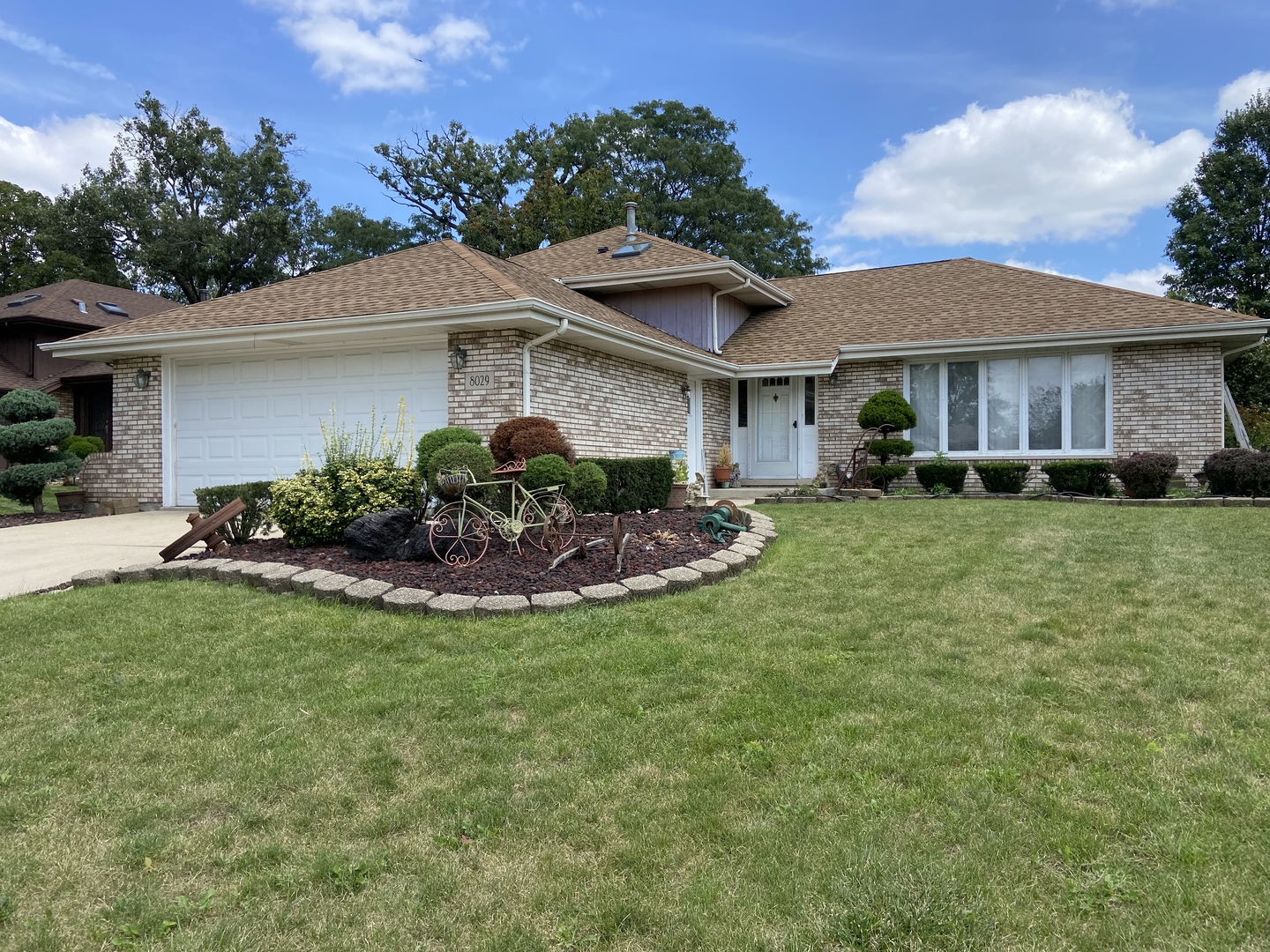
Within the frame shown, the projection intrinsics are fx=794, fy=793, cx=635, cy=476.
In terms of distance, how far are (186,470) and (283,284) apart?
11.4ft

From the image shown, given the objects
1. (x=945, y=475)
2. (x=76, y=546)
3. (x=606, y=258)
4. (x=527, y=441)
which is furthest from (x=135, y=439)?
(x=945, y=475)

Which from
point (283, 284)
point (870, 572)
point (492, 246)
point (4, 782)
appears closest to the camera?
point (4, 782)

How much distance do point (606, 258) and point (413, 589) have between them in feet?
39.1

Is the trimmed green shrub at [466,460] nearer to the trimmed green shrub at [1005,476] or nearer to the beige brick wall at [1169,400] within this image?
the trimmed green shrub at [1005,476]

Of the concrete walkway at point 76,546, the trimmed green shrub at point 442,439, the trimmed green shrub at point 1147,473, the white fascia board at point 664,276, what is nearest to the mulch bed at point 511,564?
the concrete walkway at point 76,546

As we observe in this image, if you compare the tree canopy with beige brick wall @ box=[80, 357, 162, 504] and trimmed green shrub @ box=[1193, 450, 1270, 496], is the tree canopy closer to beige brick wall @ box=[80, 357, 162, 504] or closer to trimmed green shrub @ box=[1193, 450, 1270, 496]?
trimmed green shrub @ box=[1193, 450, 1270, 496]

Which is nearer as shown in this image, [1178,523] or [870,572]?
[870,572]

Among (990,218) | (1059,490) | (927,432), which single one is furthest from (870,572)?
(990,218)

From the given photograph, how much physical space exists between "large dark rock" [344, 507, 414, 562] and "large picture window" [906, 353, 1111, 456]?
35.5 ft

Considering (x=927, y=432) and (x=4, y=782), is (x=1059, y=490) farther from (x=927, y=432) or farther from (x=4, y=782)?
(x=4, y=782)

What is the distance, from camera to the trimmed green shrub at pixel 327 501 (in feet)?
23.2

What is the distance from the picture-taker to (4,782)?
3.01 m

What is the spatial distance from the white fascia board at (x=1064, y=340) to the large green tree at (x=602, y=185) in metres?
16.3

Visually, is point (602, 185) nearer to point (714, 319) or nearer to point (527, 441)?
point (714, 319)
